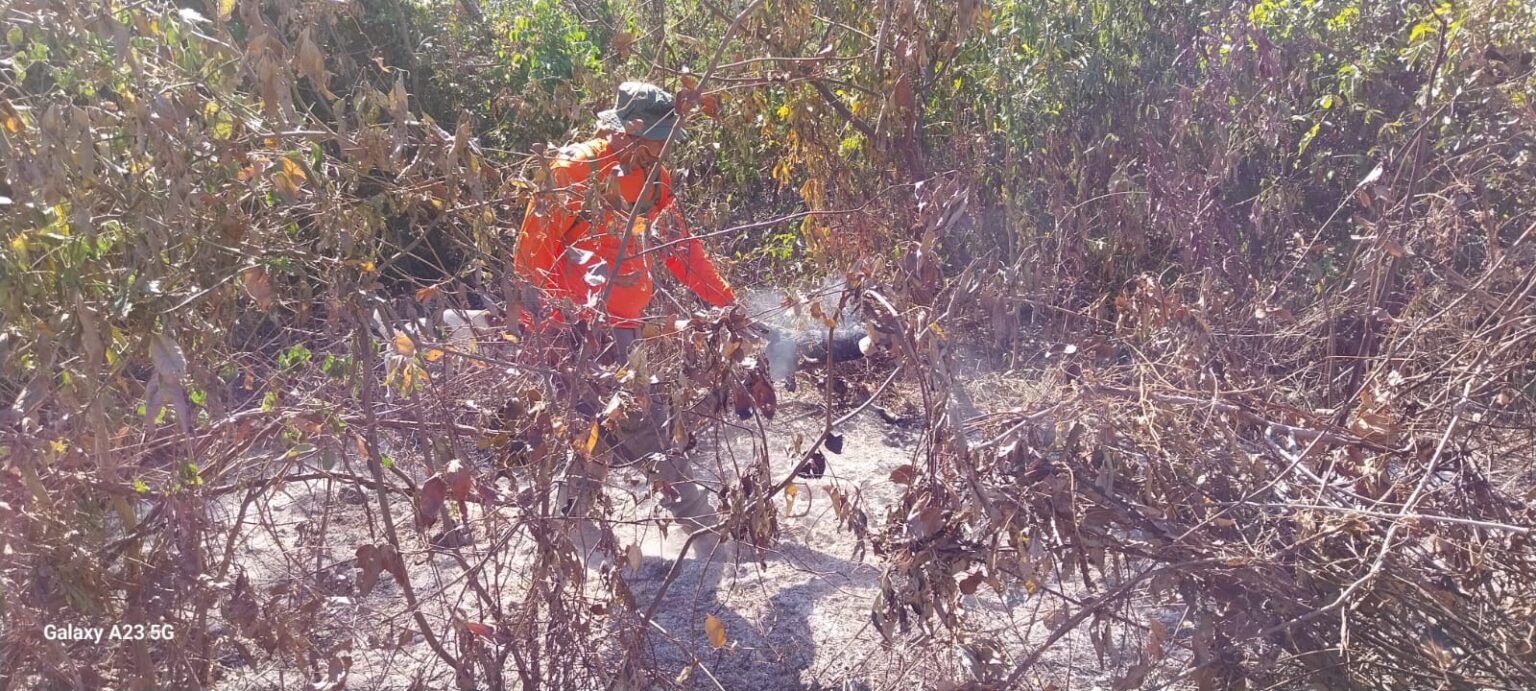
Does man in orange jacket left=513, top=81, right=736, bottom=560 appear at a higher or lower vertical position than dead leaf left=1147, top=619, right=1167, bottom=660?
higher

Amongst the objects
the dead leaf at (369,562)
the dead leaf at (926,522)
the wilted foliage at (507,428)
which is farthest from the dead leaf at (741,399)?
the dead leaf at (369,562)

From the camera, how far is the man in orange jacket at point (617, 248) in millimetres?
2660

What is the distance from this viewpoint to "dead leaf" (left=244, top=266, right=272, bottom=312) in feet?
7.44

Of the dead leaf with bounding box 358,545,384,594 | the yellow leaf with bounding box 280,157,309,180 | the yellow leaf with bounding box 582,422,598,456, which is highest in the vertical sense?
the yellow leaf with bounding box 280,157,309,180

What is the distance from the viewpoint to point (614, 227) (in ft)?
9.04

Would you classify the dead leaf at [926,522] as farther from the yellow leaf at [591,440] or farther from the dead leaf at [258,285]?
the dead leaf at [258,285]

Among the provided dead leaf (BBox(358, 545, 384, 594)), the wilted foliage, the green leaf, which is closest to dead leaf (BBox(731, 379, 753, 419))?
the wilted foliage

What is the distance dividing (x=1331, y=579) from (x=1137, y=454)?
1.67ft

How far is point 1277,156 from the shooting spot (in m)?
5.58

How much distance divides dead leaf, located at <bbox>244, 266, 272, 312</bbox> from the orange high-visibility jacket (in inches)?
24.6

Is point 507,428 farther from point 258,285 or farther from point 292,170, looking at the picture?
point 292,170

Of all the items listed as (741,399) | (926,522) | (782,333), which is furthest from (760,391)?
(782,333)

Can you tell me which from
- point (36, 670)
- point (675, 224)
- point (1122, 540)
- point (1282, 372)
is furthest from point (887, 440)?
point (36, 670)

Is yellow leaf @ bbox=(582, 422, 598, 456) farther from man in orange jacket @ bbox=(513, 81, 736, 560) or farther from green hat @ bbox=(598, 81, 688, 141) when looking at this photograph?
green hat @ bbox=(598, 81, 688, 141)
